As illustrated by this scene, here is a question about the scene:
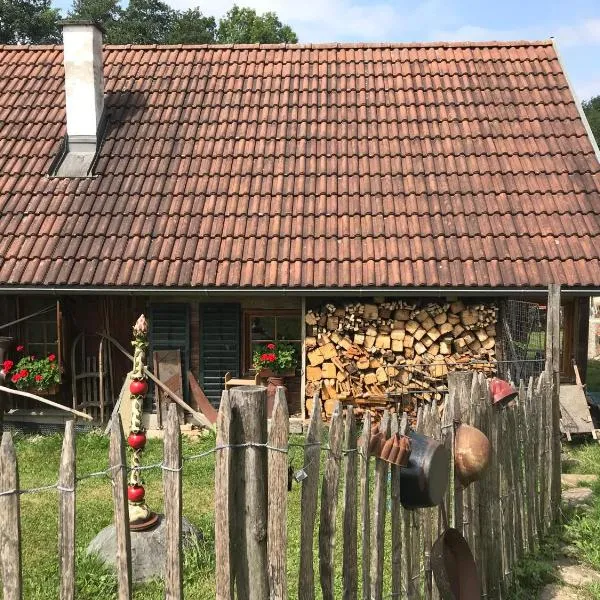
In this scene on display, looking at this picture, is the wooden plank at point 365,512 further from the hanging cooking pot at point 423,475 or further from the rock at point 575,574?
the rock at point 575,574

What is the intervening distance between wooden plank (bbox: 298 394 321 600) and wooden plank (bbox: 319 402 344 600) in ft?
0.32

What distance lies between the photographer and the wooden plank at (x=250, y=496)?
2.50 metres

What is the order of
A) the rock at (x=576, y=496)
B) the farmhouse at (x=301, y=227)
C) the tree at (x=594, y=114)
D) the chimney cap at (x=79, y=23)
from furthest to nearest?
1. the tree at (x=594, y=114)
2. the chimney cap at (x=79, y=23)
3. the farmhouse at (x=301, y=227)
4. the rock at (x=576, y=496)

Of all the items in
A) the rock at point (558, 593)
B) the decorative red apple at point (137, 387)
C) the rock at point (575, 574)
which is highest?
the decorative red apple at point (137, 387)

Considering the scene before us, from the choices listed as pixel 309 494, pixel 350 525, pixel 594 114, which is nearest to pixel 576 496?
pixel 350 525

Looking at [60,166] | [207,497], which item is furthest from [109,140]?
[207,497]

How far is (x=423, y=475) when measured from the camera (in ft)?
9.96

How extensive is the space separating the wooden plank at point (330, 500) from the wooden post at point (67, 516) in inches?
39.6

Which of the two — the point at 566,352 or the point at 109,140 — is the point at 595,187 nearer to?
the point at 566,352

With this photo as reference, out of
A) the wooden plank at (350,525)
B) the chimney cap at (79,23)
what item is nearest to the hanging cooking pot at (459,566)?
the wooden plank at (350,525)

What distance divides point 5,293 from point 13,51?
5.98m

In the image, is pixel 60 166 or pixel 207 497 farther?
pixel 60 166

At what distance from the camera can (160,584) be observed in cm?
440

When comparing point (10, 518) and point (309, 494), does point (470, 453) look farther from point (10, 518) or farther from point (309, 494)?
point (10, 518)
